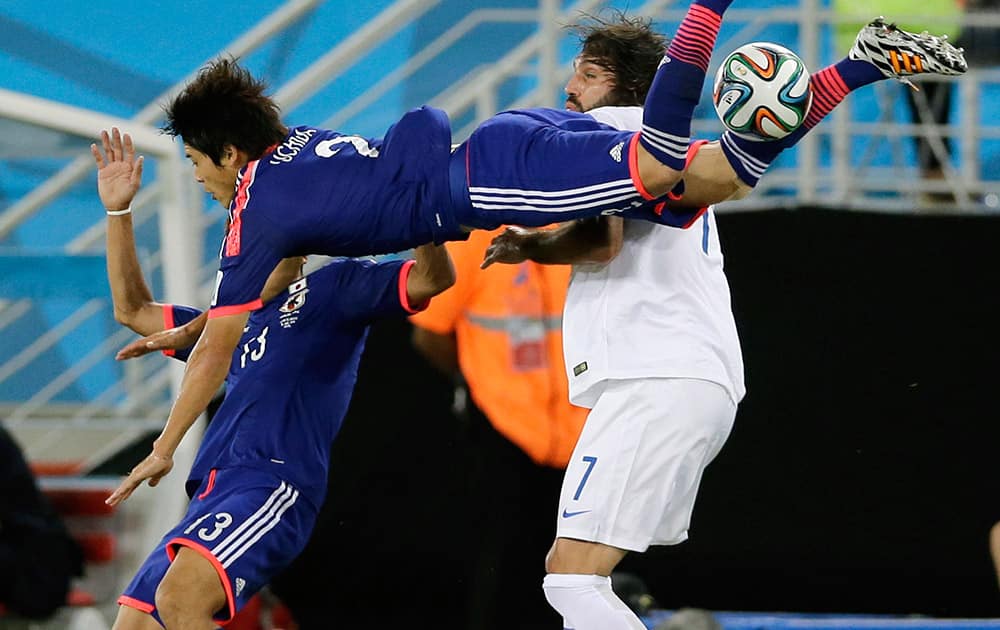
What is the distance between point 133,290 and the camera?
4.51m

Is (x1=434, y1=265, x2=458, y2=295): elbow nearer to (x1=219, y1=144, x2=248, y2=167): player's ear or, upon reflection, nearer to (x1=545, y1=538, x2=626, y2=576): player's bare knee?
(x1=219, y1=144, x2=248, y2=167): player's ear

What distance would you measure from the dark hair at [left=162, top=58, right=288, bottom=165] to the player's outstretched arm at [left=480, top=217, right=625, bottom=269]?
30.5 inches

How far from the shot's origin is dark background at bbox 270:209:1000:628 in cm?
607

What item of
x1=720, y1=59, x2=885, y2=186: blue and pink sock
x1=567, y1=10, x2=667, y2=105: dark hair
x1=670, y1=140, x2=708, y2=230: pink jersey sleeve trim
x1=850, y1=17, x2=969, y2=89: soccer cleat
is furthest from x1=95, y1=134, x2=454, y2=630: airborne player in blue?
Result: x1=850, y1=17, x2=969, y2=89: soccer cleat

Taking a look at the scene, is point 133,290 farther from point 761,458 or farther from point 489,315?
point 761,458

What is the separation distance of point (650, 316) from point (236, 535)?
1240 millimetres

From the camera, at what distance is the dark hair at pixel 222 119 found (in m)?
4.03

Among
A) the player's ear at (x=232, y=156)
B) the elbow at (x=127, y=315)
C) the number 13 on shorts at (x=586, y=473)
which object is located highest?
the player's ear at (x=232, y=156)

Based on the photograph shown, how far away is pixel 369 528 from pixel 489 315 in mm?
1208

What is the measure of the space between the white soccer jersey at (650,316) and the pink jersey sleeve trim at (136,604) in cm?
126

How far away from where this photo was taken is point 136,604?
388 centimetres

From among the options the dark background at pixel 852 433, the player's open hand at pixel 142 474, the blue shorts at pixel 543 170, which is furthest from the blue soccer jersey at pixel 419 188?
the dark background at pixel 852 433

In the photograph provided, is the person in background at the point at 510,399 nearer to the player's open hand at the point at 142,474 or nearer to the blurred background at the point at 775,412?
the blurred background at the point at 775,412

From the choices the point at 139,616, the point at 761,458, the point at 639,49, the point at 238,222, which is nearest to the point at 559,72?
the point at 761,458
